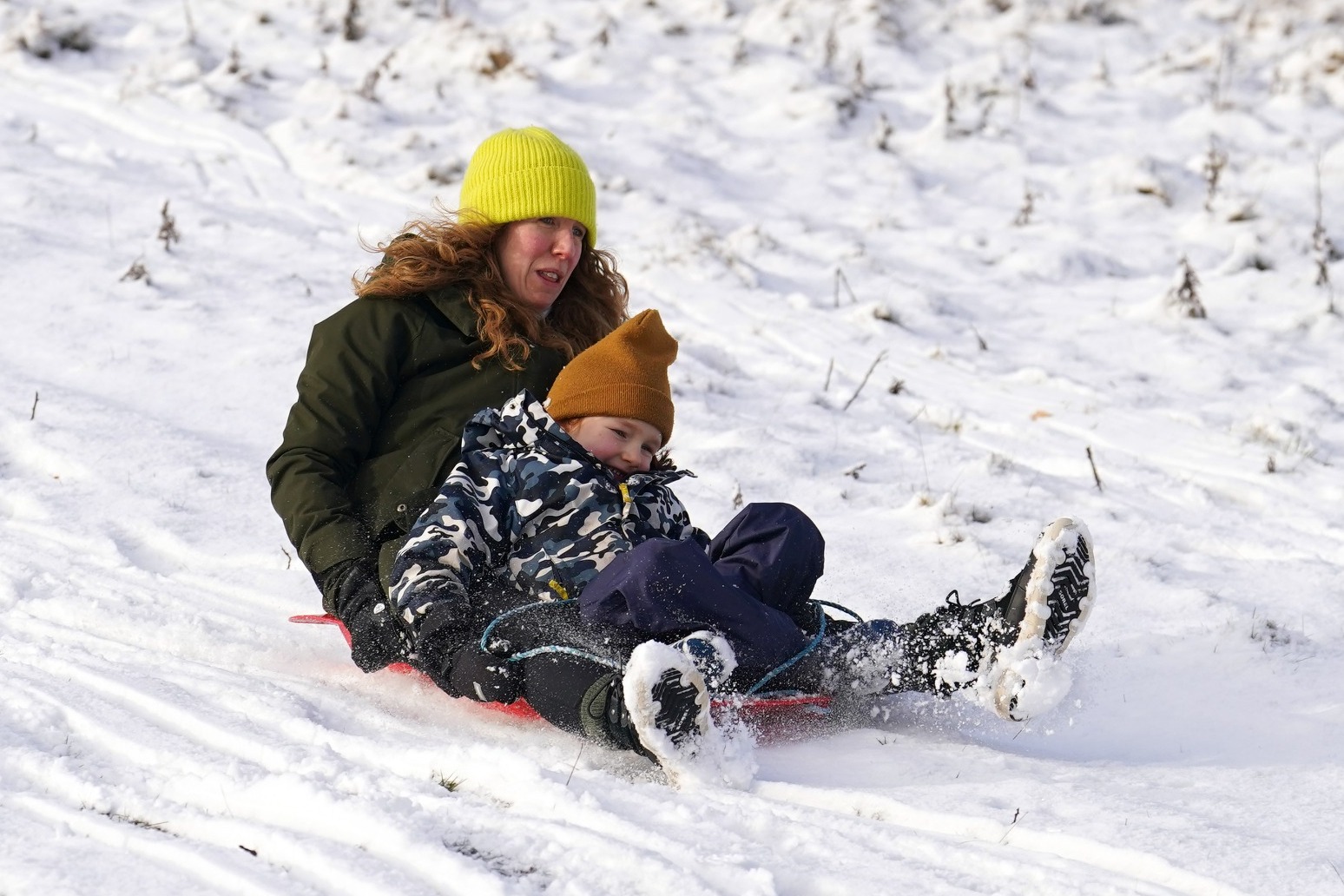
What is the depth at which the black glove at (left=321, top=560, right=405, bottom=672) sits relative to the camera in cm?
283

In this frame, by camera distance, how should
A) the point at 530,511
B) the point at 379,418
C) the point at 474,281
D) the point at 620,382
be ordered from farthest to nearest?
the point at 474,281 < the point at 379,418 < the point at 620,382 < the point at 530,511

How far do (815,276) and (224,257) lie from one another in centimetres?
299

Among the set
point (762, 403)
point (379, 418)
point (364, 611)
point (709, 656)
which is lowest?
point (762, 403)

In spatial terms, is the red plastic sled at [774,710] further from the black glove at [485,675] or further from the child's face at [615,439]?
the child's face at [615,439]

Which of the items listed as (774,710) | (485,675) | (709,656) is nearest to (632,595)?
(709,656)

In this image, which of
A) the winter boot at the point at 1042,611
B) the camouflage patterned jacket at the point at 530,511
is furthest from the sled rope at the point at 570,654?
the winter boot at the point at 1042,611

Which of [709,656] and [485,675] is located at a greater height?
[709,656]

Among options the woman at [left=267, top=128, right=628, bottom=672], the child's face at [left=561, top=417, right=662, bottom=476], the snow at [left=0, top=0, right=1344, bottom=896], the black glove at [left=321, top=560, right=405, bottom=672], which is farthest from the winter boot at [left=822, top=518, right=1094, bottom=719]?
the woman at [left=267, top=128, right=628, bottom=672]

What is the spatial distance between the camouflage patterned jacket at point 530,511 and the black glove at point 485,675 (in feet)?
0.66

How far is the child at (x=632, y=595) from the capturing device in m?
2.62

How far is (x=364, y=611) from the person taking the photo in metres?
2.89

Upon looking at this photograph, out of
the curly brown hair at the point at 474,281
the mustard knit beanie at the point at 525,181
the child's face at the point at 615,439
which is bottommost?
the child's face at the point at 615,439

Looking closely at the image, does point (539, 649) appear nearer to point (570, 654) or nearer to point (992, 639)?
point (570, 654)

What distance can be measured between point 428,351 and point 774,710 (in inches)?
50.1
